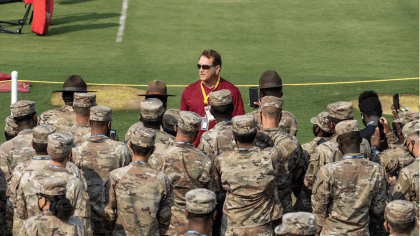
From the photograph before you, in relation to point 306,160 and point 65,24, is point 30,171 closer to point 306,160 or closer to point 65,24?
point 306,160

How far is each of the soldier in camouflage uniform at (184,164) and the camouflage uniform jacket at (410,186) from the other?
1.90m

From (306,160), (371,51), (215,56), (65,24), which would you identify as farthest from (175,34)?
(306,160)

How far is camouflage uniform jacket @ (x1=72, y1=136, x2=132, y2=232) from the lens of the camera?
6191 mm

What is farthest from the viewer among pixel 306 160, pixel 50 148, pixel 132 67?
pixel 132 67

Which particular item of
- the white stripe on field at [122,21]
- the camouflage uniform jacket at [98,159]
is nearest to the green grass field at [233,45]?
the white stripe on field at [122,21]

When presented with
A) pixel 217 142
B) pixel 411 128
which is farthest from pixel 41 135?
pixel 411 128

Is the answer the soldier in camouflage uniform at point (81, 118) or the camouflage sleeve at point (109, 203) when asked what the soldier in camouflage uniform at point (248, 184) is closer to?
the camouflage sleeve at point (109, 203)

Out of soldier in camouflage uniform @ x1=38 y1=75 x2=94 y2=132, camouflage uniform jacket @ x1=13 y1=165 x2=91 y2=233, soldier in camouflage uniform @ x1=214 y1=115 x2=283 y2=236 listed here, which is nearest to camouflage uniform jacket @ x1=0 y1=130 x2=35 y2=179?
camouflage uniform jacket @ x1=13 y1=165 x2=91 y2=233

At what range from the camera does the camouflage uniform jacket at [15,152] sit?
259 inches

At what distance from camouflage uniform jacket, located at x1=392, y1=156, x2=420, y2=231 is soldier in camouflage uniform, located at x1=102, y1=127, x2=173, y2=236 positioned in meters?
2.28

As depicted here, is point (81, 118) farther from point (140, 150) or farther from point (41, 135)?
point (140, 150)

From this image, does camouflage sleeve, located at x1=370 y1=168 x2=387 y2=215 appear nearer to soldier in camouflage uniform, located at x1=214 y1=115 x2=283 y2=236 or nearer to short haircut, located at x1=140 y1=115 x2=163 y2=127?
soldier in camouflage uniform, located at x1=214 y1=115 x2=283 y2=236

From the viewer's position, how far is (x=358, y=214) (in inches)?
230

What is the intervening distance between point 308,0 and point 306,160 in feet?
77.9
